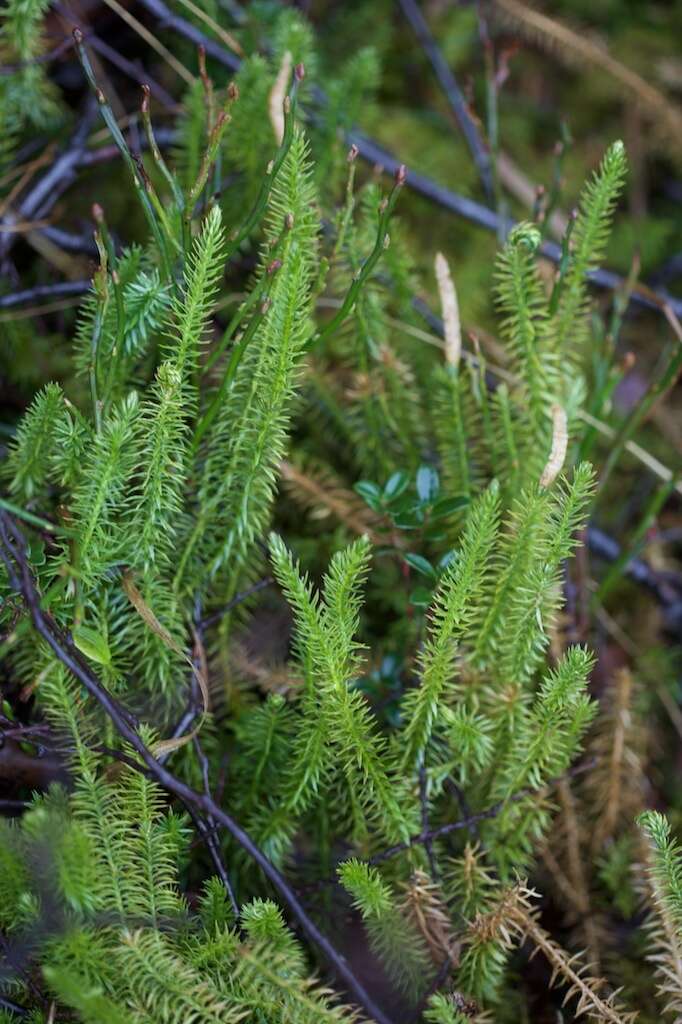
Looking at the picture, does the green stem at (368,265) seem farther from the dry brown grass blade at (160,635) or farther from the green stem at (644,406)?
the green stem at (644,406)

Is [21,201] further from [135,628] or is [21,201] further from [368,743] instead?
[368,743]

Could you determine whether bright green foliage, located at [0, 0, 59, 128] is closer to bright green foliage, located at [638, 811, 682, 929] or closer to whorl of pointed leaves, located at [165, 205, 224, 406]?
whorl of pointed leaves, located at [165, 205, 224, 406]

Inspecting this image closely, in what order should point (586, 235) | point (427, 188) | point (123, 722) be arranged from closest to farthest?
point (123, 722) < point (586, 235) < point (427, 188)

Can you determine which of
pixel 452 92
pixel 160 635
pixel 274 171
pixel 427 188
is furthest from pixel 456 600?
pixel 452 92

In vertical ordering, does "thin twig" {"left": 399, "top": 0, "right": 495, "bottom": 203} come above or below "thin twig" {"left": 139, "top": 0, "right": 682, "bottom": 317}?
above

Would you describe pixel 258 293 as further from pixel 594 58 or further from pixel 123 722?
pixel 594 58

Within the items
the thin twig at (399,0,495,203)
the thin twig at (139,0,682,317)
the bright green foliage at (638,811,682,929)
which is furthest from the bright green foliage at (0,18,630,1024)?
the thin twig at (399,0,495,203)

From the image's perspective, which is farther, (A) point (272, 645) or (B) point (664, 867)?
(A) point (272, 645)

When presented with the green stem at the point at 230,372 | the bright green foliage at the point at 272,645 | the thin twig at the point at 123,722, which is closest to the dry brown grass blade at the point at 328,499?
the bright green foliage at the point at 272,645

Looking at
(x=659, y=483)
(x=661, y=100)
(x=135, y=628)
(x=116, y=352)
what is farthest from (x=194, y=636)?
(x=661, y=100)

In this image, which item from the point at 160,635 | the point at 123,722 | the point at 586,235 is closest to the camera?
the point at 123,722

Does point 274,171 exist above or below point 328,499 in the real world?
above
